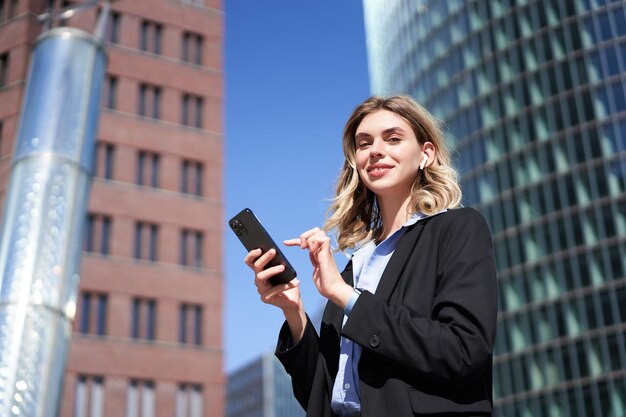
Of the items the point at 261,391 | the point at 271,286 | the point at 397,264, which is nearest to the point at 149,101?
the point at 271,286

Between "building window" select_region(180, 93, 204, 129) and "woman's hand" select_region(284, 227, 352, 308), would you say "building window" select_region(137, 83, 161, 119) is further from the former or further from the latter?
"woman's hand" select_region(284, 227, 352, 308)

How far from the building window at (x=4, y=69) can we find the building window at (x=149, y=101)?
281 inches

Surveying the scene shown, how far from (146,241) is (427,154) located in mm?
47762

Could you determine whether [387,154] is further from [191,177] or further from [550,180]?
[550,180]

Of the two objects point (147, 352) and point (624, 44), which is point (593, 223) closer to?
point (624, 44)

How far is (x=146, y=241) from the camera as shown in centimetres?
5019

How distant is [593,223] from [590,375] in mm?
10037

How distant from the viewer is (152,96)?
53.8 metres

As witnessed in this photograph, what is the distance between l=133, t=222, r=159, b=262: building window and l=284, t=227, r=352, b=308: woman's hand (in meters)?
47.5

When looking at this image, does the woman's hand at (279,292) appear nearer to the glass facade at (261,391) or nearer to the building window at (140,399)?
the building window at (140,399)

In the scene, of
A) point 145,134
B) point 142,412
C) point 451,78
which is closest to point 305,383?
point 142,412

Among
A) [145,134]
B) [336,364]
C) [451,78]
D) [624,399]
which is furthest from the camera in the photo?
[451,78]

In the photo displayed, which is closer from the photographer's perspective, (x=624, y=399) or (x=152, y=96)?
(x=152, y=96)

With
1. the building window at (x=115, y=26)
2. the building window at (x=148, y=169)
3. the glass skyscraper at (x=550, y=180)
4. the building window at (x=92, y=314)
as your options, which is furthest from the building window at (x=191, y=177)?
the glass skyscraper at (x=550, y=180)
